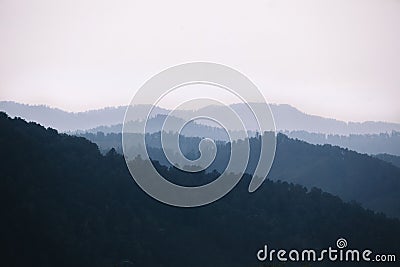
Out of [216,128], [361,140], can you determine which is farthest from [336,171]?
[216,128]

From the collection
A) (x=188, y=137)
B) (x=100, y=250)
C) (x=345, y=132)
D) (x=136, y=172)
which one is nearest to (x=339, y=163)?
(x=345, y=132)

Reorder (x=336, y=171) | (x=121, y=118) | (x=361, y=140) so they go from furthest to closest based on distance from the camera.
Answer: (x=336, y=171) → (x=361, y=140) → (x=121, y=118)

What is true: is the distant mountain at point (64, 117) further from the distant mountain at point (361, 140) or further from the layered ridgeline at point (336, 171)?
the distant mountain at point (361, 140)

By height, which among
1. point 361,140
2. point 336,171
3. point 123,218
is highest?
point 361,140

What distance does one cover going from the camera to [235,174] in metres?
16.6

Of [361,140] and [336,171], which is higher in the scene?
[361,140]

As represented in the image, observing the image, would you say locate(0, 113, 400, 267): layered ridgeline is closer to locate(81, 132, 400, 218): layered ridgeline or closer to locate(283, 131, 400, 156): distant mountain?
locate(81, 132, 400, 218): layered ridgeline

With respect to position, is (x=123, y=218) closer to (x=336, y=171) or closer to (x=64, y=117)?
(x=64, y=117)

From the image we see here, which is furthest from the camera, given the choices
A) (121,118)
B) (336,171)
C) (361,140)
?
(336,171)

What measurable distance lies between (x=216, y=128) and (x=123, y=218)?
4119mm

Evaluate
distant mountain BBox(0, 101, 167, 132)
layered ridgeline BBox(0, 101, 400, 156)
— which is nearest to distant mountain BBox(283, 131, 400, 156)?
layered ridgeline BBox(0, 101, 400, 156)

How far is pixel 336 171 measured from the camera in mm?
24016

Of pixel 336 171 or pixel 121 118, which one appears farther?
pixel 336 171

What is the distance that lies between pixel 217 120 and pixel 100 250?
4804mm
